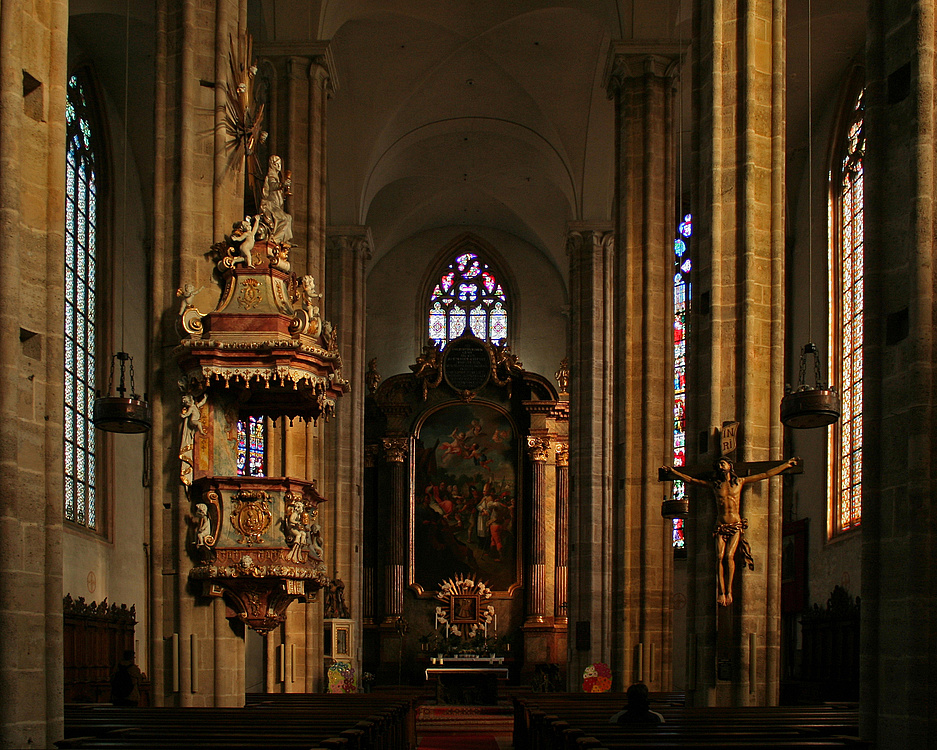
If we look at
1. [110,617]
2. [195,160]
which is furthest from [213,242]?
[110,617]

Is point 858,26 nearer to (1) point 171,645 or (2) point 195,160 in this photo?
(2) point 195,160

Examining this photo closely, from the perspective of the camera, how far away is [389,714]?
1149 cm

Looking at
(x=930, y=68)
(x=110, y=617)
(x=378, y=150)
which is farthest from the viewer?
(x=378, y=150)

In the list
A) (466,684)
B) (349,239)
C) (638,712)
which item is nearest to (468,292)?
(349,239)

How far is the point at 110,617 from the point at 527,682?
502 inches

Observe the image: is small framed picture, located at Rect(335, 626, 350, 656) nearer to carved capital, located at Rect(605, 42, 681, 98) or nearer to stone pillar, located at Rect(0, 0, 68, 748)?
carved capital, located at Rect(605, 42, 681, 98)

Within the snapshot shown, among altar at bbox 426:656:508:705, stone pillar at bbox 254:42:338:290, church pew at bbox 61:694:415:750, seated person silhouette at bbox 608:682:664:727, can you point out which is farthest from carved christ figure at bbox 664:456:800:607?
altar at bbox 426:656:508:705

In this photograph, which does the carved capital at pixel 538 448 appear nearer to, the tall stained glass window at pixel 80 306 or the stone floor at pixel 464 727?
the stone floor at pixel 464 727

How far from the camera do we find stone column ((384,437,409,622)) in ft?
103

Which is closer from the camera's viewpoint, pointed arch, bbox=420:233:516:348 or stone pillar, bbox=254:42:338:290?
stone pillar, bbox=254:42:338:290

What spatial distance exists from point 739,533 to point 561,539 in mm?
19624

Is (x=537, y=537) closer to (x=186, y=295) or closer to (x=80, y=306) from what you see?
(x=80, y=306)

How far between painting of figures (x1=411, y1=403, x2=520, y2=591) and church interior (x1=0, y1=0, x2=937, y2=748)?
0.10 m

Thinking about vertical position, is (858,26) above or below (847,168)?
above
